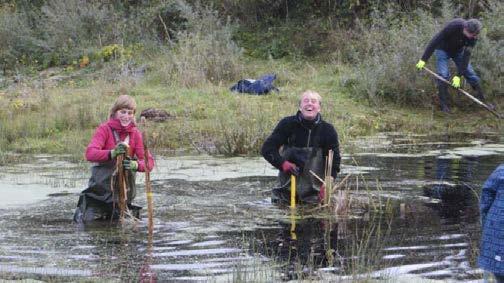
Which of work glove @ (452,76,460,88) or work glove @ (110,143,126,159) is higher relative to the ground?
work glove @ (452,76,460,88)

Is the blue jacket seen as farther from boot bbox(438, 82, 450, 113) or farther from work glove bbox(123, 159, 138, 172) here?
boot bbox(438, 82, 450, 113)

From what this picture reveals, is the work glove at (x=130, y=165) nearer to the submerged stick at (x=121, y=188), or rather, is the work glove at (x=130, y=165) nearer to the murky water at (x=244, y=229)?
the submerged stick at (x=121, y=188)

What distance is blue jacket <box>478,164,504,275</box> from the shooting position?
4.88 meters

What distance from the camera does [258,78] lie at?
18.9 metres

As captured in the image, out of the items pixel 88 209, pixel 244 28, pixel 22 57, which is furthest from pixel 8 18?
pixel 88 209

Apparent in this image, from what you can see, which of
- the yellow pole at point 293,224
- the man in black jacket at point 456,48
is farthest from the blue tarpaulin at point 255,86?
the yellow pole at point 293,224

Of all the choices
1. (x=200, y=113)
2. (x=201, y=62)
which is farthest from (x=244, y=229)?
(x=201, y=62)

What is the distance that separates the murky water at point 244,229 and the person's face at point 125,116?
0.98m

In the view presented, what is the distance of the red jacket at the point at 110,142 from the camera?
832cm

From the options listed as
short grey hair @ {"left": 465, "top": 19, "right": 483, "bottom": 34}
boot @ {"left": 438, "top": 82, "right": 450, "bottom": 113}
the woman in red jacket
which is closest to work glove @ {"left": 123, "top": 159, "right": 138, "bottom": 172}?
the woman in red jacket

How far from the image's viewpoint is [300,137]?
370 inches

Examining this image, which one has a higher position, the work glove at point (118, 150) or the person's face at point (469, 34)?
the person's face at point (469, 34)

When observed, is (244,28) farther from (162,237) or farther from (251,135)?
(162,237)

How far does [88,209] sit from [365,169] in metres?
4.48
